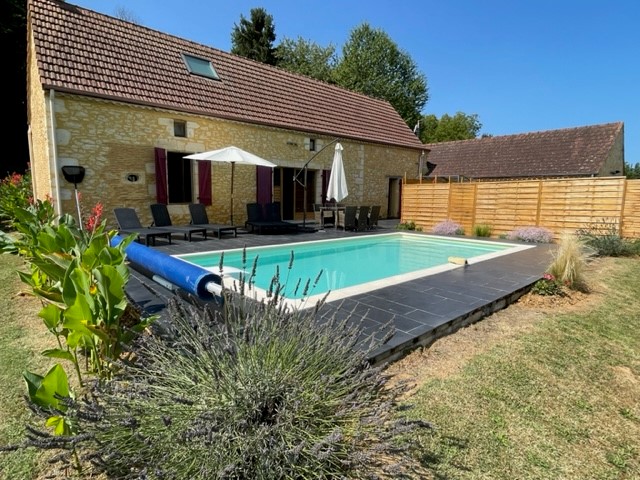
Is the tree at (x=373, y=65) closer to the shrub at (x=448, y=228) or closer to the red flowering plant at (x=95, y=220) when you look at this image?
the shrub at (x=448, y=228)

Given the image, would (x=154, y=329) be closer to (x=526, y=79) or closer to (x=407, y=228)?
(x=407, y=228)

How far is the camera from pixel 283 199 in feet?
48.9

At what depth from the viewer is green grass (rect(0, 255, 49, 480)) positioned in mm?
2016

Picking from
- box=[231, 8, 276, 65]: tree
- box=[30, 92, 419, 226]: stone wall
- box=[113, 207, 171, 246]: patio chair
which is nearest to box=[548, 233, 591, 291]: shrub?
box=[113, 207, 171, 246]: patio chair

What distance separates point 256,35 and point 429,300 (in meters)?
33.6

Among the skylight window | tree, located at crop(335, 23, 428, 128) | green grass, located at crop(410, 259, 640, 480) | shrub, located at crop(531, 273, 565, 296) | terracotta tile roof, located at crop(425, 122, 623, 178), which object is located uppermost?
tree, located at crop(335, 23, 428, 128)

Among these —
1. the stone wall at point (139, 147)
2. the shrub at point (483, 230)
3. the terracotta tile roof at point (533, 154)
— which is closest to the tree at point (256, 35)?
the terracotta tile roof at point (533, 154)

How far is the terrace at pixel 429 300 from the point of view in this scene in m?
3.61

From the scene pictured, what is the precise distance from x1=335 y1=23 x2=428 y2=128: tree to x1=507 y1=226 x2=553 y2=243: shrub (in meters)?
23.8

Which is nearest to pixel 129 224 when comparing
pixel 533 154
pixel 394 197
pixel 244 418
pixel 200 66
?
pixel 200 66

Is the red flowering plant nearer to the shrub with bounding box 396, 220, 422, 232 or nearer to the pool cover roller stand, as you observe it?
the pool cover roller stand

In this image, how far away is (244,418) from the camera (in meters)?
1.76

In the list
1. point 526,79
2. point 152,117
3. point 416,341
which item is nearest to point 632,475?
point 416,341

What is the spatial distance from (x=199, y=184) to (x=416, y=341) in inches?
393
